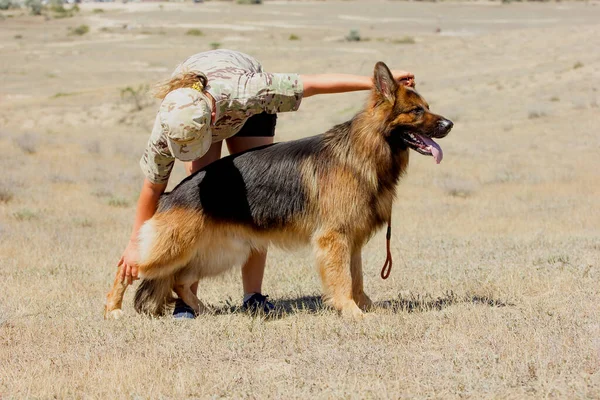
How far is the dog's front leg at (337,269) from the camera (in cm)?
568

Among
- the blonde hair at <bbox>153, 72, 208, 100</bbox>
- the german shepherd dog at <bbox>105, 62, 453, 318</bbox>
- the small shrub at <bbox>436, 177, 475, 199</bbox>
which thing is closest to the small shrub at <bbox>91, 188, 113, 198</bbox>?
the small shrub at <bbox>436, 177, 475, 199</bbox>

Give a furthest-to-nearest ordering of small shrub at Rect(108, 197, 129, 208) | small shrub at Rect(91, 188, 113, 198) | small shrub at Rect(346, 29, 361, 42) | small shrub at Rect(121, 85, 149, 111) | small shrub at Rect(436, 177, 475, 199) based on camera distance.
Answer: small shrub at Rect(346, 29, 361, 42) → small shrub at Rect(121, 85, 149, 111) → small shrub at Rect(436, 177, 475, 199) → small shrub at Rect(91, 188, 113, 198) → small shrub at Rect(108, 197, 129, 208)

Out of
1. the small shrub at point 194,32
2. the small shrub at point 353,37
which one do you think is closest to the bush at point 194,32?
the small shrub at point 194,32

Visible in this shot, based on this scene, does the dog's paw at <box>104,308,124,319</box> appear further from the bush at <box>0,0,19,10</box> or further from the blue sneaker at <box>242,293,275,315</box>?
the bush at <box>0,0,19,10</box>

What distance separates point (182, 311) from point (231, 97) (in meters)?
1.94

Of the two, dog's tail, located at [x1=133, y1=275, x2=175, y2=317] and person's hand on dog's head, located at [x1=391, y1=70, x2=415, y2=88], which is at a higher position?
person's hand on dog's head, located at [x1=391, y1=70, x2=415, y2=88]

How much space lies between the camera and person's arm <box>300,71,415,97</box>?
5.61 meters

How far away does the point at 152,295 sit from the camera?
617 cm

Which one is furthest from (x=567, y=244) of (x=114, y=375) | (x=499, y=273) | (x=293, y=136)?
(x=293, y=136)

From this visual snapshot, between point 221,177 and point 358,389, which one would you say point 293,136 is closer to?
point 221,177

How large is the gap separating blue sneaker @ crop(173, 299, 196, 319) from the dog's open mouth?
229 cm

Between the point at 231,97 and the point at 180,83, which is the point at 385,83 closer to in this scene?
the point at 231,97

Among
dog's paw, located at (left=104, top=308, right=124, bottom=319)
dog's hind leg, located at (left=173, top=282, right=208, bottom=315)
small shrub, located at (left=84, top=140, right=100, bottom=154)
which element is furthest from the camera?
small shrub, located at (left=84, top=140, right=100, bottom=154)

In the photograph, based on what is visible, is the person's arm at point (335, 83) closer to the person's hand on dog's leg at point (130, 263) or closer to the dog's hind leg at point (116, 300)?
the person's hand on dog's leg at point (130, 263)
